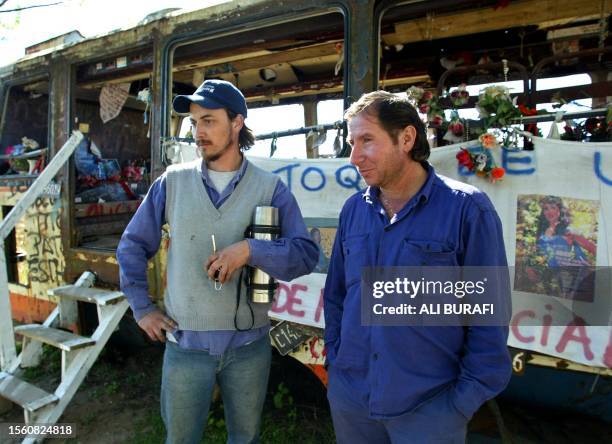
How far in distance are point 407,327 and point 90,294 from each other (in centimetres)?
313

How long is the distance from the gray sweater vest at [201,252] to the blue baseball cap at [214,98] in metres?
0.33

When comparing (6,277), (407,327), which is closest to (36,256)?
(6,277)

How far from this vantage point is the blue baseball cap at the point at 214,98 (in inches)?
73.8

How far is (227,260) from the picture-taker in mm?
1687

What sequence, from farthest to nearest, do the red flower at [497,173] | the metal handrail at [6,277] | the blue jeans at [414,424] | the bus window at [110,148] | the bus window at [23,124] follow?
the bus window at [23,124] < the bus window at [110,148] < the metal handrail at [6,277] < the red flower at [497,173] < the blue jeans at [414,424]

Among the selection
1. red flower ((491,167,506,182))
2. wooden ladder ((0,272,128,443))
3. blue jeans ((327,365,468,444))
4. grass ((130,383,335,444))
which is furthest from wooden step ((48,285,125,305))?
red flower ((491,167,506,182))

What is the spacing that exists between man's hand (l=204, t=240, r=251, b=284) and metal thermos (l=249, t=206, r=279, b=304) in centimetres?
10

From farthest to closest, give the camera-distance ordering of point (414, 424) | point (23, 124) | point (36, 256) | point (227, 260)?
point (23, 124) < point (36, 256) < point (227, 260) < point (414, 424)

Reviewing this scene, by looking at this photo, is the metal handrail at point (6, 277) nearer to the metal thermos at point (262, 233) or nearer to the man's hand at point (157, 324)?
the man's hand at point (157, 324)

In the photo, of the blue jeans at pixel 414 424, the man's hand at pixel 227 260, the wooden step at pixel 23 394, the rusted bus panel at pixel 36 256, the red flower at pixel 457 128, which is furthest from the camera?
the rusted bus panel at pixel 36 256

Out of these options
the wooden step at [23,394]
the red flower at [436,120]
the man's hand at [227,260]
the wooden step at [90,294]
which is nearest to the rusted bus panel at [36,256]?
the wooden step at [90,294]

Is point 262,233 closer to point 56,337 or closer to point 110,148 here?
point 56,337

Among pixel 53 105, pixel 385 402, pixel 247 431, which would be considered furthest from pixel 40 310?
pixel 385 402

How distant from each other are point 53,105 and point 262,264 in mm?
3743
